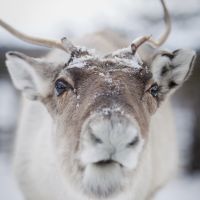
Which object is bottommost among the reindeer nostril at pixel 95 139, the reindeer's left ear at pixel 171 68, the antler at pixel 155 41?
the reindeer nostril at pixel 95 139

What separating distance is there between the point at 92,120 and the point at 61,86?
71 cm

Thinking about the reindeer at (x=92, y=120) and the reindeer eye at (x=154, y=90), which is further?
the reindeer eye at (x=154, y=90)

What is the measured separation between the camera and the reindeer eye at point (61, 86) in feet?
14.6

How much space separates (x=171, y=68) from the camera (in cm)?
497

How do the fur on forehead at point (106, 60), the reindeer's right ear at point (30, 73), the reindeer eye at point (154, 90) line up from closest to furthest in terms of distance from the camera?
the fur on forehead at point (106, 60) < the reindeer eye at point (154, 90) < the reindeer's right ear at point (30, 73)

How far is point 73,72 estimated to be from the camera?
4.39 metres

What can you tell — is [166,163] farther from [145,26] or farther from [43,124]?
[145,26]

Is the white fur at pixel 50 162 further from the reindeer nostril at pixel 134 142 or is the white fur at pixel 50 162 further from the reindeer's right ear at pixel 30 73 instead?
the reindeer nostril at pixel 134 142

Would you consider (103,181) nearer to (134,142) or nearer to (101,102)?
(134,142)

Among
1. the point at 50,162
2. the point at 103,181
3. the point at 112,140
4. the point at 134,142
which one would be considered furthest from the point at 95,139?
the point at 50,162

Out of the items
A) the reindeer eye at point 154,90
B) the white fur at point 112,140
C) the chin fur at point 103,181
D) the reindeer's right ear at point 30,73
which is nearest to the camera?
the white fur at point 112,140

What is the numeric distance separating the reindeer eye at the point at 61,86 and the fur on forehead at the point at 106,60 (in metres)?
0.11

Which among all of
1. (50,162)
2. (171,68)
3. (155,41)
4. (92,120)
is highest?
(155,41)

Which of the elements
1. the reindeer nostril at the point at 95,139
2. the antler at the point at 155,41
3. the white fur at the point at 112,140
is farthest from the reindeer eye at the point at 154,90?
the reindeer nostril at the point at 95,139
